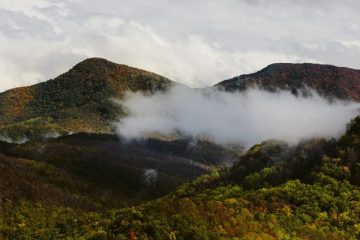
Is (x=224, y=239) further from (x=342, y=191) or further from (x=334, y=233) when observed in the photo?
(x=342, y=191)

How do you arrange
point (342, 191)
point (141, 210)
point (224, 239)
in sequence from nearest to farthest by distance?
point (224, 239) < point (141, 210) < point (342, 191)

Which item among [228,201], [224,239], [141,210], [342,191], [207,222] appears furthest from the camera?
[342,191]

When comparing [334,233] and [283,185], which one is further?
[283,185]

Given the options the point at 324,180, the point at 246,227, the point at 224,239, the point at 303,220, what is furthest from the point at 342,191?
the point at 224,239

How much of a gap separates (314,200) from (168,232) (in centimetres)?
5148

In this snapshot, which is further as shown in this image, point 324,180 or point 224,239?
point 324,180

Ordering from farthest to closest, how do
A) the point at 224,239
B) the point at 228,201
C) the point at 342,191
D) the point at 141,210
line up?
the point at 342,191 → the point at 228,201 → the point at 141,210 → the point at 224,239

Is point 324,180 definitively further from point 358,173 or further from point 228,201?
point 228,201

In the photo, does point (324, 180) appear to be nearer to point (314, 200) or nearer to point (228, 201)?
point (314, 200)

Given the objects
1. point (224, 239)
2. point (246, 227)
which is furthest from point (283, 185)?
point (224, 239)

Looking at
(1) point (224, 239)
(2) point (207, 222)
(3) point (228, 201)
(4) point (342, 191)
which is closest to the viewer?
(1) point (224, 239)

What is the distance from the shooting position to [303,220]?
165 meters

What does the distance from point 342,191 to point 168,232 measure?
65.4 meters

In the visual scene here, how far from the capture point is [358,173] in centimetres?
19825
